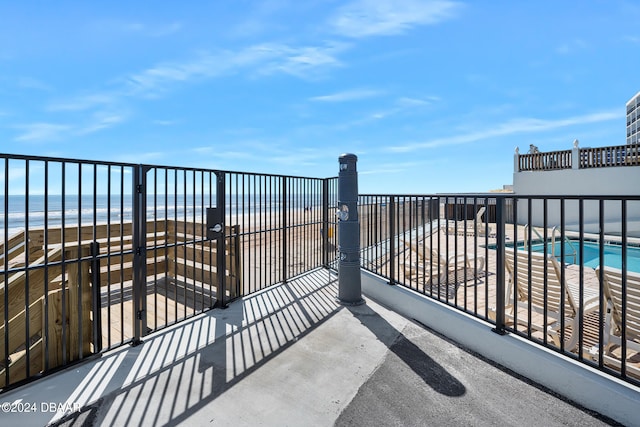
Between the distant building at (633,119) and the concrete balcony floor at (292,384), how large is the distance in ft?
262

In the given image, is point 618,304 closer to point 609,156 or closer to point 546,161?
point 609,156

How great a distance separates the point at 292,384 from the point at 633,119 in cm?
8439

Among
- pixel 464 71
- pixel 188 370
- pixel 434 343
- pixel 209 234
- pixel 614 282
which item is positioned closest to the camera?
pixel 188 370

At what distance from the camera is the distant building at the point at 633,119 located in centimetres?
5528

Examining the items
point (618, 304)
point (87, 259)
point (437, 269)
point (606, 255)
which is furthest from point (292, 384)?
point (606, 255)

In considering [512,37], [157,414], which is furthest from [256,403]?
[512,37]

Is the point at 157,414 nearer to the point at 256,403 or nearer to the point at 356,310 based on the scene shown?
the point at 256,403

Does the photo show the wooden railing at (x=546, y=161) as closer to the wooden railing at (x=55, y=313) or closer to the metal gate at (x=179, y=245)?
the metal gate at (x=179, y=245)

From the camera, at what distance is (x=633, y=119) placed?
56.9m

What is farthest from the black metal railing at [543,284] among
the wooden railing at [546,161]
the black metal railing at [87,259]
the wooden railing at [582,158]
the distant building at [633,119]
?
the distant building at [633,119]

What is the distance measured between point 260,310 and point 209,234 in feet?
3.63

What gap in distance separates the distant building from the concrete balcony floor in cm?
7975

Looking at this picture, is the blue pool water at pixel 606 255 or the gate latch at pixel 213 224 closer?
the gate latch at pixel 213 224

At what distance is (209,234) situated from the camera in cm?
346
